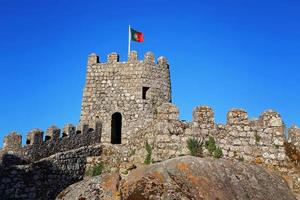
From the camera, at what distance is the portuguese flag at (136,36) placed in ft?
97.5

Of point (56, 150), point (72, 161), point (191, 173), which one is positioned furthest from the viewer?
point (56, 150)

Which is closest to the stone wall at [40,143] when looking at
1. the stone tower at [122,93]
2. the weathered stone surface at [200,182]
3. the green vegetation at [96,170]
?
the stone tower at [122,93]

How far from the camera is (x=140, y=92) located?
2697 cm

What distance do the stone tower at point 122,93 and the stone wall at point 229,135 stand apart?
14.9 metres

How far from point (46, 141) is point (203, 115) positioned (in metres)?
11.0

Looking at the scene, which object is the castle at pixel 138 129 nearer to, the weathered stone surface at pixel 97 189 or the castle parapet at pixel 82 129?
the castle parapet at pixel 82 129

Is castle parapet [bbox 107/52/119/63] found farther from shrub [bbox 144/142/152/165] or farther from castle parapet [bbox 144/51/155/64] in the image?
shrub [bbox 144/142/152/165]

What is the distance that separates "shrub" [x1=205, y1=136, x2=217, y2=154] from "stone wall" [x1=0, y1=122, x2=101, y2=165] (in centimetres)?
1057

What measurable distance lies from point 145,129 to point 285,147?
3903 millimetres

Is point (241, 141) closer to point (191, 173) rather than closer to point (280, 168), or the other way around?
point (280, 168)

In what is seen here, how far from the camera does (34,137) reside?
19297 mm

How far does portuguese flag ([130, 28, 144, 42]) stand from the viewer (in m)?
29.7

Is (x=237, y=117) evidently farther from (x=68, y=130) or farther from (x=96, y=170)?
(x=68, y=130)

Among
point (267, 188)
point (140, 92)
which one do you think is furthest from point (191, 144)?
point (140, 92)
